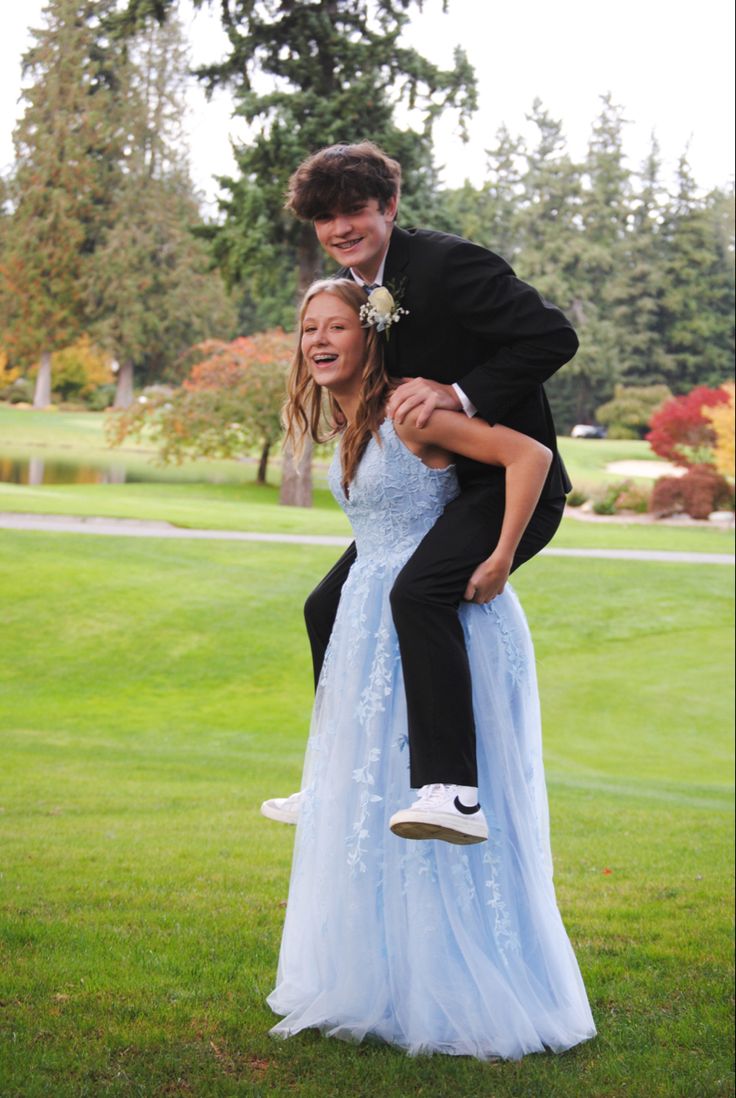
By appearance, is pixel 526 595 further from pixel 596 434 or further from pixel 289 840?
pixel 596 434

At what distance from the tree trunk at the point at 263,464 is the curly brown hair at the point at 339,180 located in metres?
11.5

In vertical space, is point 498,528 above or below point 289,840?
above

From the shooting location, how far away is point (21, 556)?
17.9ft

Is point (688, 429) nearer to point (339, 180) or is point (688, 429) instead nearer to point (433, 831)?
point (339, 180)

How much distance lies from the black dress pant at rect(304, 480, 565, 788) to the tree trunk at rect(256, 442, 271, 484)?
38.0 ft

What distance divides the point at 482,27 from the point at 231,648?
203 inches

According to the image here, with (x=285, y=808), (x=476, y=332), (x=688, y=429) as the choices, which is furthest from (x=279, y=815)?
(x=688, y=429)

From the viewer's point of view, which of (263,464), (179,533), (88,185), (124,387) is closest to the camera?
(88,185)

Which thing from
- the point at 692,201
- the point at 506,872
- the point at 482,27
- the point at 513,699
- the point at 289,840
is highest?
the point at 692,201

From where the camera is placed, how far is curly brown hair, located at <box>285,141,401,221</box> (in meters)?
2.89

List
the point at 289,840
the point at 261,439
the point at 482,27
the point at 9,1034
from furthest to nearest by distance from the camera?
the point at 261,439, the point at 482,27, the point at 289,840, the point at 9,1034

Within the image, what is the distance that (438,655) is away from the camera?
284 cm

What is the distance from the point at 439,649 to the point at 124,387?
5052 millimetres

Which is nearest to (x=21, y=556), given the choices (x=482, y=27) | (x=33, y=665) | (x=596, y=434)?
(x=33, y=665)
